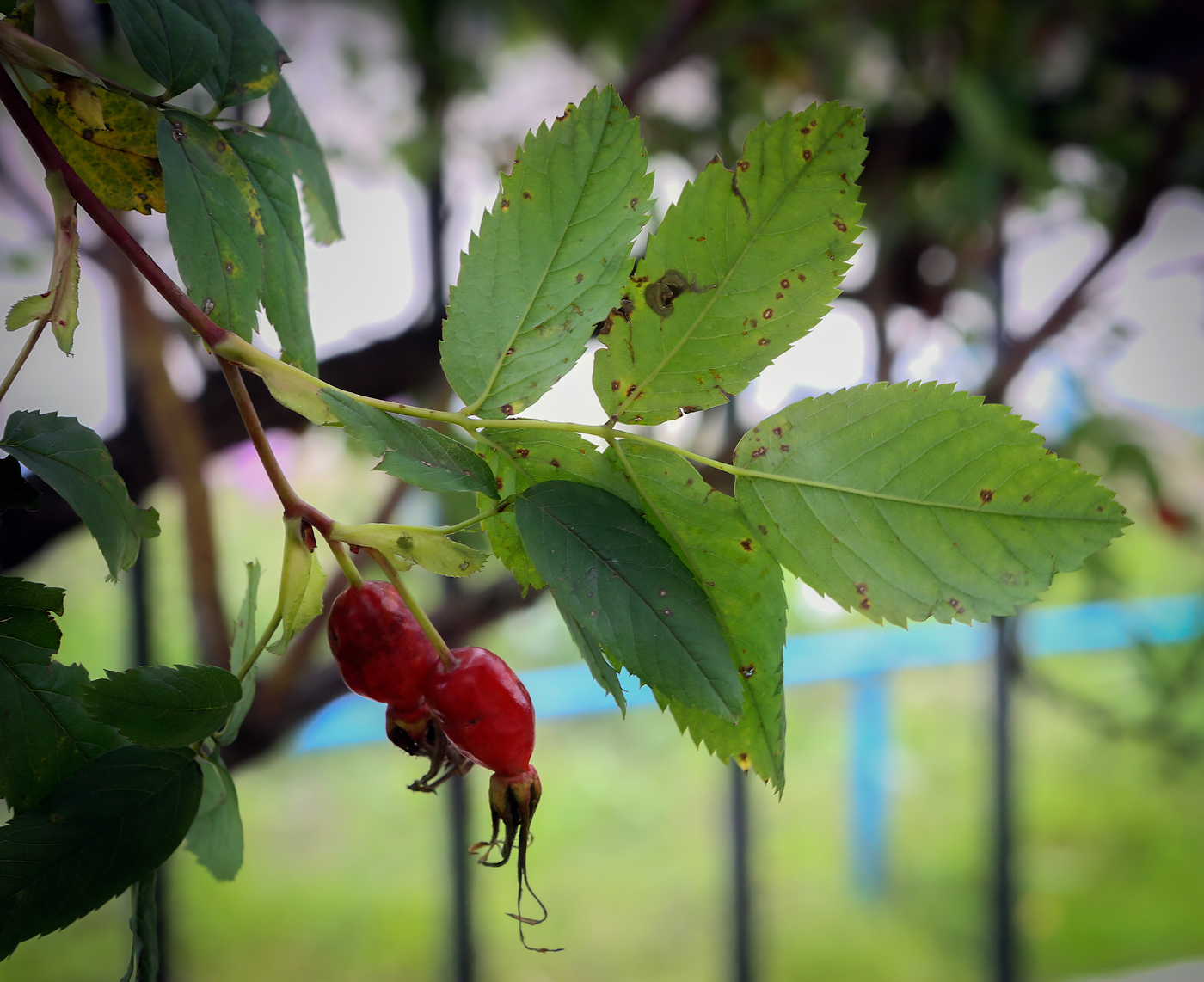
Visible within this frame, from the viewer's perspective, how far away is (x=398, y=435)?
0.64ft

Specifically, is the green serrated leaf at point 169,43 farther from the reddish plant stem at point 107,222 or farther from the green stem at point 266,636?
the green stem at point 266,636

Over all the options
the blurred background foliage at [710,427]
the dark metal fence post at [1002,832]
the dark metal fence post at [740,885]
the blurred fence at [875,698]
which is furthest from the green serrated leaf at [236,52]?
the dark metal fence post at [1002,832]

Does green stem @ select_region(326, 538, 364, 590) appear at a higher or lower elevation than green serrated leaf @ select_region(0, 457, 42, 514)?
lower

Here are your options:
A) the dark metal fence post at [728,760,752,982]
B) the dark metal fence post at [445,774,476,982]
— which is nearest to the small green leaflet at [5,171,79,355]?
the dark metal fence post at [445,774,476,982]

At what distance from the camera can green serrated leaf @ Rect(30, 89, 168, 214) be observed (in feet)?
0.80

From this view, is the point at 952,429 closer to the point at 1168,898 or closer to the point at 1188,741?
the point at 1188,741

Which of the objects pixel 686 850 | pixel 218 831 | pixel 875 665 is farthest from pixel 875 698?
pixel 218 831

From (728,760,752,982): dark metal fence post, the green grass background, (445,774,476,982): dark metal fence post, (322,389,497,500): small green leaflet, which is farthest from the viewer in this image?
the green grass background

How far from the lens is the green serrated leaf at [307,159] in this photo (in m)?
0.28

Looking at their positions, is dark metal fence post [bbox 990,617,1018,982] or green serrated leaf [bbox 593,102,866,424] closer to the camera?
green serrated leaf [bbox 593,102,866,424]

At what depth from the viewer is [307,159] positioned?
0.29 metres

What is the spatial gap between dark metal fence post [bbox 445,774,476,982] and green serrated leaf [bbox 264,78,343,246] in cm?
79

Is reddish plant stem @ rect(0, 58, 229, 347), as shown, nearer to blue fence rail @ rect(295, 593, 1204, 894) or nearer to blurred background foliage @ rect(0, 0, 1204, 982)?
blurred background foliage @ rect(0, 0, 1204, 982)

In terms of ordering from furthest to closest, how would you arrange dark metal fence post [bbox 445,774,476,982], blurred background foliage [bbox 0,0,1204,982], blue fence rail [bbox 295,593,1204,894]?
blue fence rail [bbox 295,593,1204,894], dark metal fence post [bbox 445,774,476,982], blurred background foliage [bbox 0,0,1204,982]
